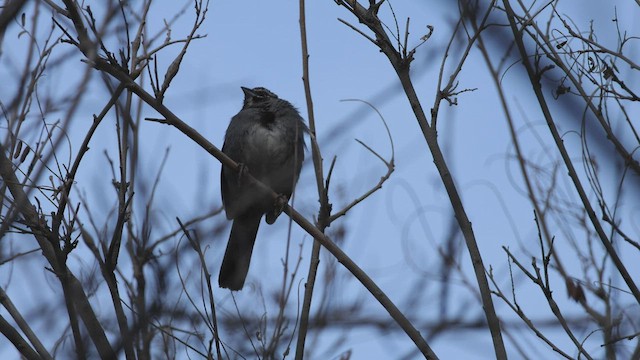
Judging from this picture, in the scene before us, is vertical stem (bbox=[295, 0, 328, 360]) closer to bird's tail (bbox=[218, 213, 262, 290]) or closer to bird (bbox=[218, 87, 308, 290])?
bird (bbox=[218, 87, 308, 290])

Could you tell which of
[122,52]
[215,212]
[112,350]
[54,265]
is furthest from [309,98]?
[112,350]

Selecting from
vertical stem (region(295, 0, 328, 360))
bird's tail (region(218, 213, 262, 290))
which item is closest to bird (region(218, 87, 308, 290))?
bird's tail (region(218, 213, 262, 290))

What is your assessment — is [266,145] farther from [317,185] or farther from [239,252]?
[317,185]

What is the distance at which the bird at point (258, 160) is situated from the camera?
5.92 meters

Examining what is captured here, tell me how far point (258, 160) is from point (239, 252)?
81cm

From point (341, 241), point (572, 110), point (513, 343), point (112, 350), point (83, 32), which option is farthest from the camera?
point (341, 241)

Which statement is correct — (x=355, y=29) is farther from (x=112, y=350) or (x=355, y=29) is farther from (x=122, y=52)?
(x=112, y=350)

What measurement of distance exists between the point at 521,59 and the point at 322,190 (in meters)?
2.36

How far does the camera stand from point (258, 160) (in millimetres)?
5930

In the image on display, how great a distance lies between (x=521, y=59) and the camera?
162 centimetres

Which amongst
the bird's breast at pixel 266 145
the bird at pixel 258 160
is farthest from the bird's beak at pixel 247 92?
the bird's breast at pixel 266 145

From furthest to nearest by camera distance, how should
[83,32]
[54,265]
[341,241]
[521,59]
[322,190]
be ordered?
[341,241] → [322,190] → [54,265] → [83,32] → [521,59]

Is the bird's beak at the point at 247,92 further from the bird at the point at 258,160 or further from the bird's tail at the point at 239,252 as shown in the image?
the bird's tail at the point at 239,252

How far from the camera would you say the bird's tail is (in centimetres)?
589
